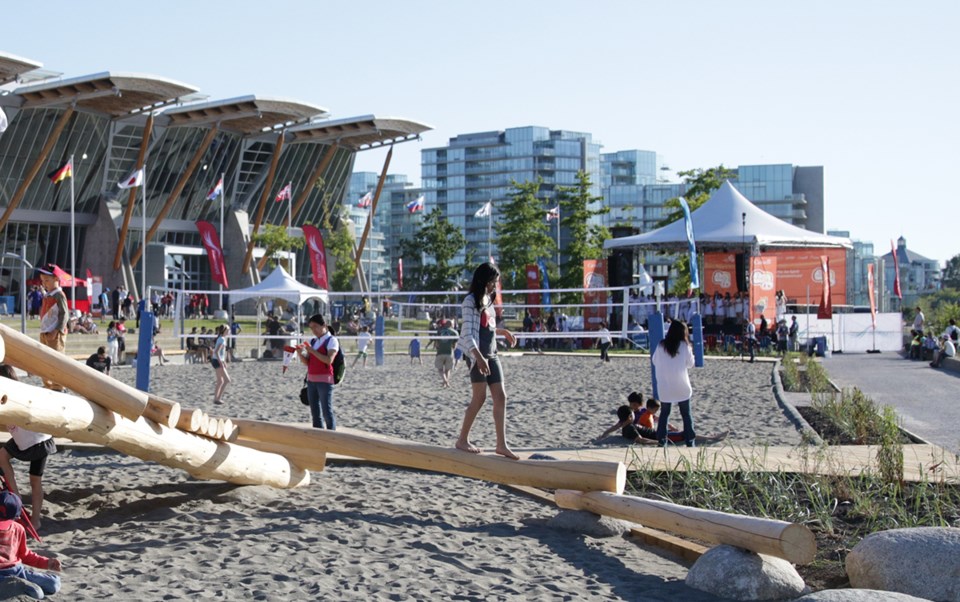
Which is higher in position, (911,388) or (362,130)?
(362,130)

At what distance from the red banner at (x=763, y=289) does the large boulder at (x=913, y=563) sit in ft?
92.1

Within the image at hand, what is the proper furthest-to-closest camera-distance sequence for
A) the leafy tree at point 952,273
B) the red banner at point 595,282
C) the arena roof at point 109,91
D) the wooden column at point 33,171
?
the leafy tree at point 952,273, the wooden column at point 33,171, the arena roof at point 109,91, the red banner at point 595,282

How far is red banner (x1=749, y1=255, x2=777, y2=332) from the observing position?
3403 centimetres

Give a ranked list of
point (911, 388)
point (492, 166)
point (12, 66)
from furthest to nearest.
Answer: point (492, 166) → point (12, 66) → point (911, 388)

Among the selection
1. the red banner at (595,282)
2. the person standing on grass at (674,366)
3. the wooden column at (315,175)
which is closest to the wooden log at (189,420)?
the person standing on grass at (674,366)

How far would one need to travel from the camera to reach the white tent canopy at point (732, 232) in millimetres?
35188

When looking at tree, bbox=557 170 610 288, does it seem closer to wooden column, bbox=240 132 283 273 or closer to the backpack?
wooden column, bbox=240 132 283 273

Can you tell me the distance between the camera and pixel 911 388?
72.3 ft

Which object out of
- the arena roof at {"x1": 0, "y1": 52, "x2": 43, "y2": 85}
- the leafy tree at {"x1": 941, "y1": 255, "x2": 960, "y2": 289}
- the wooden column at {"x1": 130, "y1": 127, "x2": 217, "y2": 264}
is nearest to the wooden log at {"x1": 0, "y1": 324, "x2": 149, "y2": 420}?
the arena roof at {"x1": 0, "y1": 52, "x2": 43, "y2": 85}

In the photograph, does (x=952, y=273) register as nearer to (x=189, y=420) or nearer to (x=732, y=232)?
(x=732, y=232)

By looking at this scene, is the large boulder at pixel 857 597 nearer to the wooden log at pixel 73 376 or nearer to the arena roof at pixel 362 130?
the wooden log at pixel 73 376

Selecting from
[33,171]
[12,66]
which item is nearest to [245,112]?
[33,171]

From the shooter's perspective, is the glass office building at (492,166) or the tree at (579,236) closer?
the tree at (579,236)

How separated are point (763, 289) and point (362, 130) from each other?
31776 millimetres
